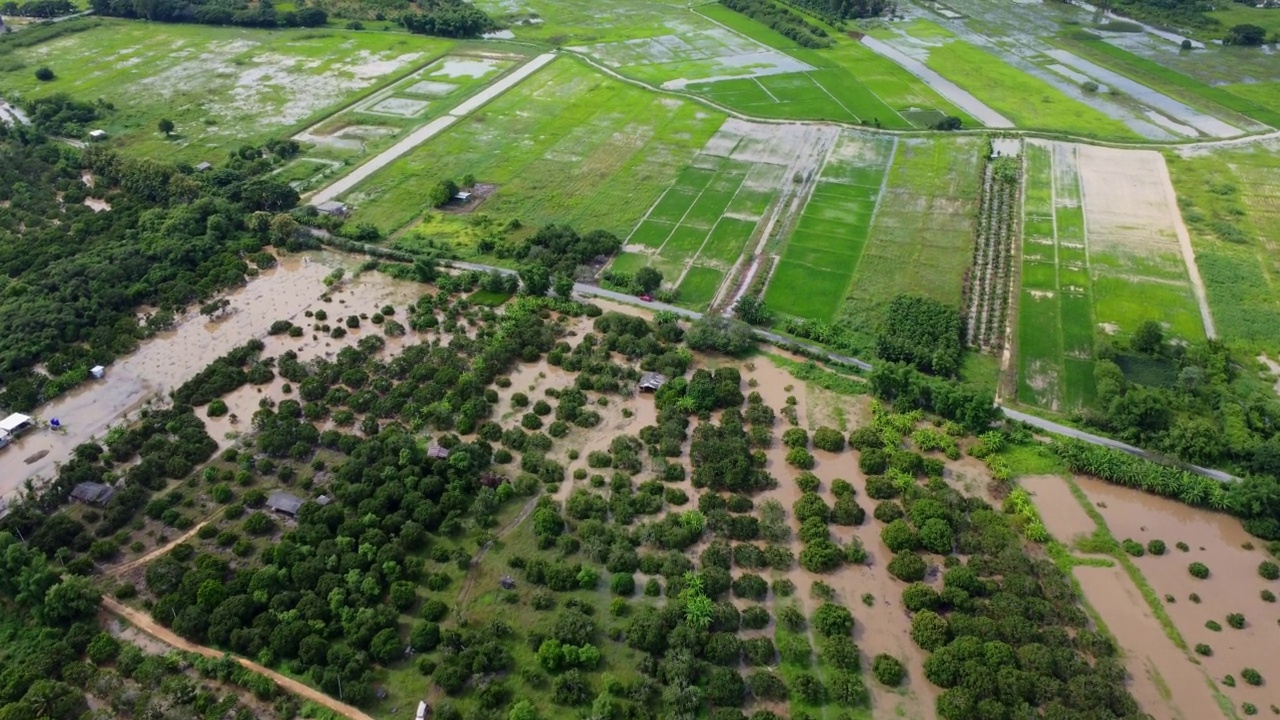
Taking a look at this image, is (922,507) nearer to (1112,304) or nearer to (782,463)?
(782,463)

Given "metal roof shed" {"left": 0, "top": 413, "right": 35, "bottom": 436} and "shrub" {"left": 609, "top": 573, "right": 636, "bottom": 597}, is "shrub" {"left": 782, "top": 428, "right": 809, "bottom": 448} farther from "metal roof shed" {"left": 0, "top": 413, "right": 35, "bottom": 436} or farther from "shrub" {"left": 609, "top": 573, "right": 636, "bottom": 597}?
"metal roof shed" {"left": 0, "top": 413, "right": 35, "bottom": 436}

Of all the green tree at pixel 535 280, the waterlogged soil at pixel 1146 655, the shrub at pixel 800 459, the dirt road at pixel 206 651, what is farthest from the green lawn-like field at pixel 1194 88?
the dirt road at pixel 206 651

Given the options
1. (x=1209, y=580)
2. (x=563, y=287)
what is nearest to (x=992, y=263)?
(x=1209, y=580)

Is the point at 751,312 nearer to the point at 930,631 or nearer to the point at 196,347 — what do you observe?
the point at 930,631

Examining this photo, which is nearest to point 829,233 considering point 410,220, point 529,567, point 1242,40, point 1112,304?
point 1112,304

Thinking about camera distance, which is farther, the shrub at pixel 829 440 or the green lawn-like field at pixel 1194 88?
the green lawn-like field at pixel 1194 88

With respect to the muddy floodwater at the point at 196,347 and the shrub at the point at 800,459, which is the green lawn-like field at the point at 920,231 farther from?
the muddy floodwater at the point at 196,347
